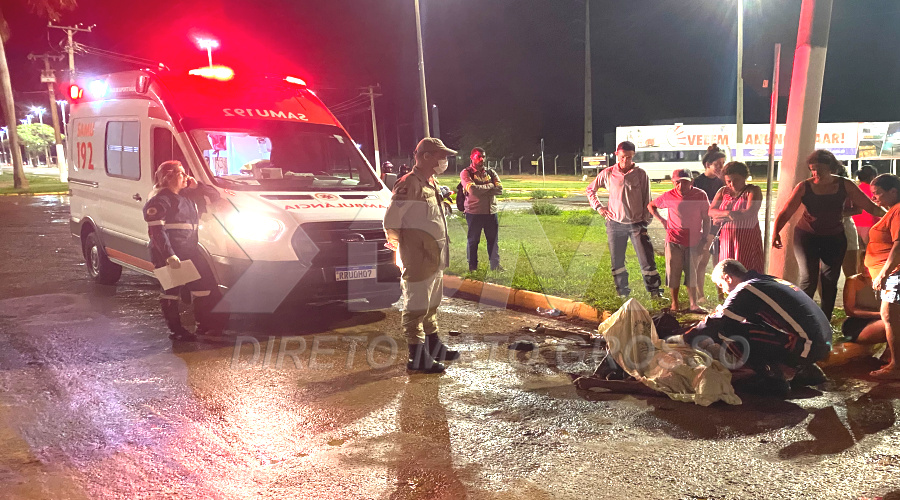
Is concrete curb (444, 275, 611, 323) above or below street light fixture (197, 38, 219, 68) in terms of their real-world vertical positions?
below

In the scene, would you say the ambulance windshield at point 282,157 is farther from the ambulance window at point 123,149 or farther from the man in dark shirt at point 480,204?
the man in dark shirt at point 480,204

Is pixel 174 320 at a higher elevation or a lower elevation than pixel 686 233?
lower

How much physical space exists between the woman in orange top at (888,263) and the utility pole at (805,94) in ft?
3.55

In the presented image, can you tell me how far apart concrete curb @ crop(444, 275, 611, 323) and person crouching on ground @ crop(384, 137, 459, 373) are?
7.30 feet

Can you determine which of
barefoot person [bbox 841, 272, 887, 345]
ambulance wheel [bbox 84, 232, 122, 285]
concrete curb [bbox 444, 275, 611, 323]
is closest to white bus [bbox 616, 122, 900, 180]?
concrete curb [bbox 444, 275, 611, 323]

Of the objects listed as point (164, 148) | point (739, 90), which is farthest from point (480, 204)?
point (739, 90)

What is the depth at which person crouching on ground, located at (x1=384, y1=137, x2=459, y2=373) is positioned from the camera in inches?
210

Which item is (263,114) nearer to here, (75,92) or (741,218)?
(75,92)

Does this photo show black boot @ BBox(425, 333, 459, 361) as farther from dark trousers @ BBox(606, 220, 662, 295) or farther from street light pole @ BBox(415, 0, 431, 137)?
street light pole @ BBox(415, 0, 431, 137)

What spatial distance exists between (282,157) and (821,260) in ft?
18.1

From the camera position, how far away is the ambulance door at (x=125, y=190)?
7.55 meters

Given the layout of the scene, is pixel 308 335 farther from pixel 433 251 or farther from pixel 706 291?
pixel 706 291

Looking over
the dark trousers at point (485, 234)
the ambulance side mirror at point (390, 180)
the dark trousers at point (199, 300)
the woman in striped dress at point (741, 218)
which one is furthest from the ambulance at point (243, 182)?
the woman in striped dress at point (741, 218)

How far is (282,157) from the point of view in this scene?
25.0 ft
